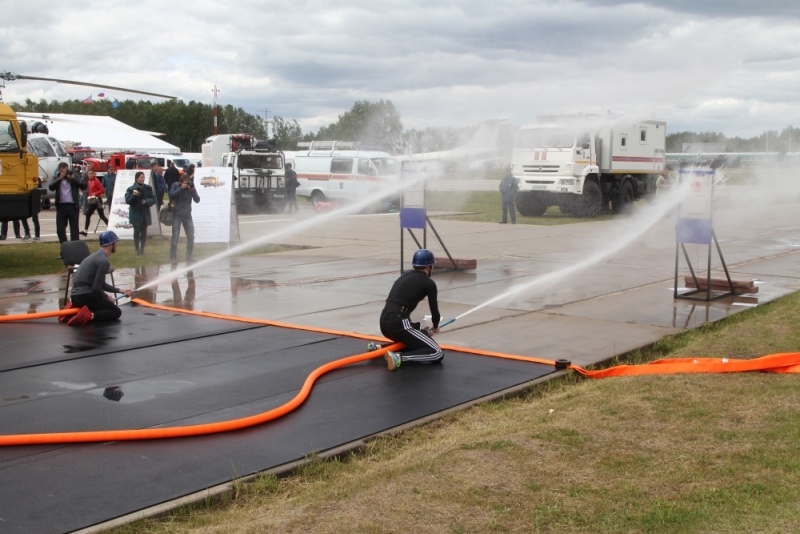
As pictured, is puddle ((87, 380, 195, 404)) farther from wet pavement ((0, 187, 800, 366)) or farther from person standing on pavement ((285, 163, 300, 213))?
person standing on pavement ((285, 163, 300, 213))

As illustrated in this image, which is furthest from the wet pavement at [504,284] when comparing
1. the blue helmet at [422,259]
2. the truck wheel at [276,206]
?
the truck wheel at [276,206]

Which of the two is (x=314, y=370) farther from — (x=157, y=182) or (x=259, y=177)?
(x=259, y=177)

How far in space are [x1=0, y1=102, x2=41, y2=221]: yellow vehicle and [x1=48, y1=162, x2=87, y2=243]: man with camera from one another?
65 cm

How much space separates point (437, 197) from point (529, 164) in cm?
1326

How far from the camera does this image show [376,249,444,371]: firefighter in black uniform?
8.46 meters

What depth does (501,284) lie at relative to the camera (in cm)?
1409

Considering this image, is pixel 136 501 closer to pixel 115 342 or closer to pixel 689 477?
pixel 689 477

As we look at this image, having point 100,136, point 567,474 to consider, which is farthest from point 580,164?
point 100,136

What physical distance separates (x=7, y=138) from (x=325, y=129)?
37.5m

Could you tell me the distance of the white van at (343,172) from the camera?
32.8 meters

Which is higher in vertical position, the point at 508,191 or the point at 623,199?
the point at 508,191

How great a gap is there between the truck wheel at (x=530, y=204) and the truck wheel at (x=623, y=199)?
117 inches

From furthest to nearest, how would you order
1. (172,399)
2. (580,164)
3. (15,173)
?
(580,164) < (15,173) < (172,399)

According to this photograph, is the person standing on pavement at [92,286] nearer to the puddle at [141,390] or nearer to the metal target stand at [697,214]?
the puddle at [141,390]
